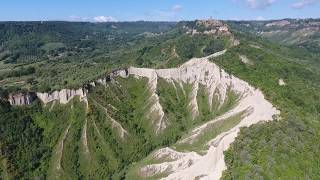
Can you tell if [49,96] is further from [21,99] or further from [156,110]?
[156,110]

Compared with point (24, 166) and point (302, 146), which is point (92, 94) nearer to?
point (24, 166)

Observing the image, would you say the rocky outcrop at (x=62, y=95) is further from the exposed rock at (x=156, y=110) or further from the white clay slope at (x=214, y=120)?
the white clay slope at (x=214, y=120)

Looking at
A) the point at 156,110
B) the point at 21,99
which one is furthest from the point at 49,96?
the point at 156,110

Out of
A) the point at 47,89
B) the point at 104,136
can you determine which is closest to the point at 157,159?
the point at 104,136

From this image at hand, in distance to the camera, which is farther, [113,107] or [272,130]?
[113,107]

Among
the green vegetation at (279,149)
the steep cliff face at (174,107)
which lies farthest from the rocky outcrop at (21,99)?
the green vegetation at (279,149)

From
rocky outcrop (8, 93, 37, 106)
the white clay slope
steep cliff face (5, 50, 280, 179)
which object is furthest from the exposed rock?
rocky outcrop (8, 93, 37, 106)
